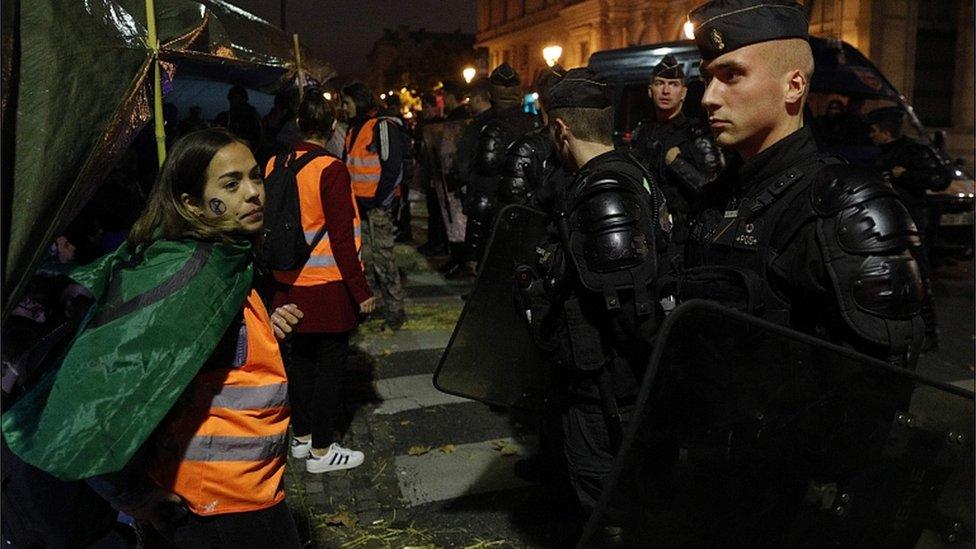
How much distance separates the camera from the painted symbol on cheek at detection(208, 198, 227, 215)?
2229 millimetres

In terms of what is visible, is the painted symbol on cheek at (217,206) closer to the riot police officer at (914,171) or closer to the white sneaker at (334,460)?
the white sneaker at (334,460)

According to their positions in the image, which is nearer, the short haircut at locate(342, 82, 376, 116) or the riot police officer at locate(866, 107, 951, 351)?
the short haircut at locate(342, 82, 376, 116)

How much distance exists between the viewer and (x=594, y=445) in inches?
117

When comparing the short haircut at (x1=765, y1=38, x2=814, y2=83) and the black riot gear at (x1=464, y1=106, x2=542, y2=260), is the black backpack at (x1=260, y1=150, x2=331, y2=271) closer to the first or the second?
the short haircut at (x1=765, y1=38, x2=814, y2=83)

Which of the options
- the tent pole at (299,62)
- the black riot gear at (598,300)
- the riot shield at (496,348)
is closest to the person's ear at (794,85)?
the black riot gear at (598,300)

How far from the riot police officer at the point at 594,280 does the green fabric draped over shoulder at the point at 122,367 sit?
4.06 feet

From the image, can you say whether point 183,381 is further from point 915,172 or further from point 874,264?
point 915,172

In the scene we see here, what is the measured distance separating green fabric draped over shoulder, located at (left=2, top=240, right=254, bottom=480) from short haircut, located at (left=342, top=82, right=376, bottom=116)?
5392 millimetres

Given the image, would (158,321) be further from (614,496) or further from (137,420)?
(614,496)

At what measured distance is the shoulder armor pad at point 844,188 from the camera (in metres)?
1.82

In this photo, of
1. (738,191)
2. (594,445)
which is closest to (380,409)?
(594,445)

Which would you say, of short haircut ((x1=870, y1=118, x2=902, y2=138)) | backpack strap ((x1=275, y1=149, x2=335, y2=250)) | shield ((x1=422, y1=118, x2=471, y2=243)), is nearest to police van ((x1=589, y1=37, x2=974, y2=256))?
short haircut ((x1=870, y1=118, x2=902, y2=138))

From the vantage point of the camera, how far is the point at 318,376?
4.37 metres

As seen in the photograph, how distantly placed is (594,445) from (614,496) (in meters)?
1.28
